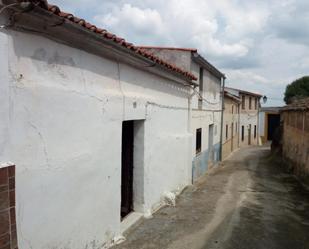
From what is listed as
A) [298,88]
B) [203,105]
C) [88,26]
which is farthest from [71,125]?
[298,88]

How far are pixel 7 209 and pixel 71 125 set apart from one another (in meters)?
1.60

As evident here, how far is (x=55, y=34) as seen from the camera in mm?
4387

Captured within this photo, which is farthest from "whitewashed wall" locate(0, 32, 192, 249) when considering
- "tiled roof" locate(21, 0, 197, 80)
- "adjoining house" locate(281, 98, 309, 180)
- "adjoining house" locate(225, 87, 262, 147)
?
"adjoining house" locate(225, 87, 262, 147)

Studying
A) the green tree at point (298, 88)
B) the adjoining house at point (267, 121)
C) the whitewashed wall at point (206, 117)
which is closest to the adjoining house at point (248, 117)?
the adjoining house at point (267, 121)

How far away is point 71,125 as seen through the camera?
4.77m

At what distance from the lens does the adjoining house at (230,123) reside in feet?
74.4

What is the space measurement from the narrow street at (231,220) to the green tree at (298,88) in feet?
87.2

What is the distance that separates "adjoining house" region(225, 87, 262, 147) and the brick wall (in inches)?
1082

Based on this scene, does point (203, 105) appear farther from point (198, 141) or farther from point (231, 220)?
point (231, 220)

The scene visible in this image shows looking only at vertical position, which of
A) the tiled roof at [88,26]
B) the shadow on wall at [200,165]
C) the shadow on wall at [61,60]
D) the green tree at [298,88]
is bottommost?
the shadow on wall at [200,165]

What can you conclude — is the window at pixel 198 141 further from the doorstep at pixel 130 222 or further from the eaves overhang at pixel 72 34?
the eaves overhang at pixel 72 34

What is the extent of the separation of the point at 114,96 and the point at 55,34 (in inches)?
74.7

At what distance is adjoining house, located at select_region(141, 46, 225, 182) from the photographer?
13.0 metres

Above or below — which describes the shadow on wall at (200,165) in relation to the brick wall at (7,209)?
below
